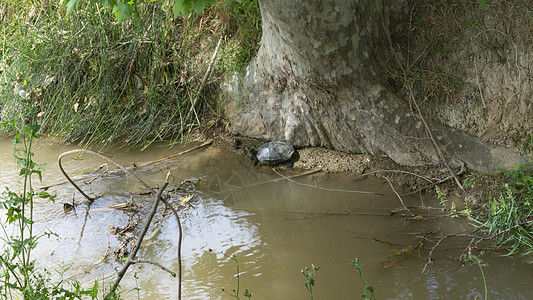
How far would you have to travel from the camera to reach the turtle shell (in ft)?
14.5

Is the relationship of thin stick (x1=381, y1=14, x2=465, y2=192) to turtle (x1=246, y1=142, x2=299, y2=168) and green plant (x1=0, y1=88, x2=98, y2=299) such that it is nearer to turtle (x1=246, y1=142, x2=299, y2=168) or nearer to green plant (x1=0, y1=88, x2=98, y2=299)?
turtle (x1=246, y1=142, x2=299, y2=168)

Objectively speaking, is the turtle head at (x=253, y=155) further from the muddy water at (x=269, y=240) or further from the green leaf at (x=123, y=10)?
the green leaf at (x=123, y=10)

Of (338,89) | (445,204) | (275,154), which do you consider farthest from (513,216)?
(275,154)

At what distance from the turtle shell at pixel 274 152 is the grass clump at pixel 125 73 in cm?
95

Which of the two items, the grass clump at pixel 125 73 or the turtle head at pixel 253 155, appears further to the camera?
the grass clump at pixel 125 73

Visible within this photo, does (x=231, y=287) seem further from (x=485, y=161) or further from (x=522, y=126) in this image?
(x=522, y=126)

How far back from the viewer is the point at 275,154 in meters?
4.41

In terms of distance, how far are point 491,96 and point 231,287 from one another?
8.16ft

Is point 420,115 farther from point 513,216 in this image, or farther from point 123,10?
point 123,10

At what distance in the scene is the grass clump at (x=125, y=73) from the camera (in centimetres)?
523

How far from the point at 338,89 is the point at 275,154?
2.63 feet

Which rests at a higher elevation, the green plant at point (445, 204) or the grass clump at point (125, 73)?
the grass clump at point (125, 73)

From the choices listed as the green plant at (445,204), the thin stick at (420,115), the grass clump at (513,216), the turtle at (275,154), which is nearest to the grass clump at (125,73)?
the turtle at (275,154)

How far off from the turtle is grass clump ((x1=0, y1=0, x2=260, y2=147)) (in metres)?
0.90
